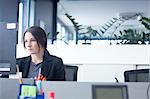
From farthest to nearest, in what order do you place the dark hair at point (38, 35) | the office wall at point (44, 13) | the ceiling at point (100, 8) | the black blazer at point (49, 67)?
the ceiling at point (100, 8), the office wall at point (44, 13), the dark hair at point (38, 35), the black blazer at point (49, 67)

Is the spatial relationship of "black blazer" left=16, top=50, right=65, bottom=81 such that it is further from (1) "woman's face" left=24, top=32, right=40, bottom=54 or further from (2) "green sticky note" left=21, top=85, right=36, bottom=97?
(2) "green sticky note" left=21, top=85, right=36, bottom=97

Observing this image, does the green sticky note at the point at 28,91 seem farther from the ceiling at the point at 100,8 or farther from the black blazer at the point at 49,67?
the ceiling at the point at 100,8

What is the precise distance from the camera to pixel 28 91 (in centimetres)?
109

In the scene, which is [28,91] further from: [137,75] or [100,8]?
[100,8]

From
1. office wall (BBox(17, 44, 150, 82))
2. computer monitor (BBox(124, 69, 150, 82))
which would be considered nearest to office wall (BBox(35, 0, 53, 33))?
office wall (BBox(17, 44, 150, 82))

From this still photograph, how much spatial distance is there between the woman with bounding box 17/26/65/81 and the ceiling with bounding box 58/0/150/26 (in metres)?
4.93

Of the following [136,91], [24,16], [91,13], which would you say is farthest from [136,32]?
[91,13]

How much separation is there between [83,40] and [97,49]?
415mm

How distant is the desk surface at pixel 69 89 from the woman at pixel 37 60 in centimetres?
37

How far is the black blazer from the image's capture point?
5.14 ft

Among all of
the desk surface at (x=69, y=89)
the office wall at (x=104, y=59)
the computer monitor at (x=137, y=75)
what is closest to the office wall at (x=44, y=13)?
the office wall at (x=104, y=59)

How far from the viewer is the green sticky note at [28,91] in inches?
42.4

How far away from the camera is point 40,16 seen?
17.8ft

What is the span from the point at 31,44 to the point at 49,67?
0.63 ft
